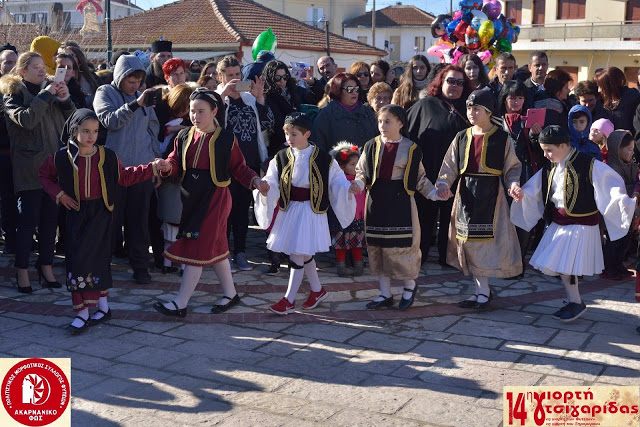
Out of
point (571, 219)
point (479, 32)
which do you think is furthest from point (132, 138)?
point (479, 32)

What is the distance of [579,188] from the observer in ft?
18.7

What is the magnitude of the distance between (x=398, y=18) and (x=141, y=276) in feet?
218

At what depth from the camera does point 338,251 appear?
739 cm

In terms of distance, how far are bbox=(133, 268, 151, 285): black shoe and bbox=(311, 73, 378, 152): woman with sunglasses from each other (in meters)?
2.03

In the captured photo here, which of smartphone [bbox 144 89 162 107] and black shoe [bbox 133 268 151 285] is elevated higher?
smartphone [bbox 144 89 162 107]

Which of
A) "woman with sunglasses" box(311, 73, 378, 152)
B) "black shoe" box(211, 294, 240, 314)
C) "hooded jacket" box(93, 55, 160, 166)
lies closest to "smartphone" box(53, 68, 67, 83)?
"hooded jacket" box(93, 55, 160, 166)

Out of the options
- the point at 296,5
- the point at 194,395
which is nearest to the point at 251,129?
the point at 194,395

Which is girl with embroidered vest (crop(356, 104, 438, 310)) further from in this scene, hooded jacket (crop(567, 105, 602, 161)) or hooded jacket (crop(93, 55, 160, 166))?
hooded jacket (crop(567, 105, 602, 161))

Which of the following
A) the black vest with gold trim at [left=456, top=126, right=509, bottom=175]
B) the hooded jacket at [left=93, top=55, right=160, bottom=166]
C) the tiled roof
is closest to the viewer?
the black vest with gold trim at [left=456, top=126, right=509, bottom=175]

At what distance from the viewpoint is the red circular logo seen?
4.16 meters

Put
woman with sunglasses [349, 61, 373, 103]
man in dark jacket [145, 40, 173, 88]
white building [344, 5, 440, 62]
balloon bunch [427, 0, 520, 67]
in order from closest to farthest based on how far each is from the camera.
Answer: man in dark jacket [145, 40, 173, 88] → woman with sunglasses [349, 61, 373, 103] → balloon bunch [427, 0, 520, 67] → white building [344, 5, 440, 62]

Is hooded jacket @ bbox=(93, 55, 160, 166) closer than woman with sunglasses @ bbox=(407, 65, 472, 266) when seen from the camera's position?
Yes

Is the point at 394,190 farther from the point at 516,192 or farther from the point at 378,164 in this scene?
the point at 516,192

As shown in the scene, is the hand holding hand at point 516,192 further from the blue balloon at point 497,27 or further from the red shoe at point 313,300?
the blue balloon at point 497,27
